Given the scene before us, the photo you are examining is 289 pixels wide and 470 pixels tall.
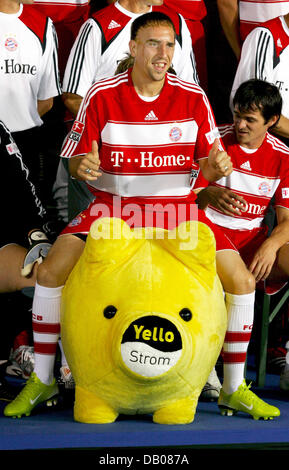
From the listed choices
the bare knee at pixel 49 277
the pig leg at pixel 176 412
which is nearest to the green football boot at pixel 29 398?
the bare knee at pixel 49 277

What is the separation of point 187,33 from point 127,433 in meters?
2.32

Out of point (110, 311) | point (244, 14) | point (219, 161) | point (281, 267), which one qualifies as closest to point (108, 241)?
point (110, 311)

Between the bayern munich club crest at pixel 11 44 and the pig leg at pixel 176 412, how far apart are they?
6.64 feet

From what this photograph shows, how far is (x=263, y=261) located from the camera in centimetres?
Result: 373

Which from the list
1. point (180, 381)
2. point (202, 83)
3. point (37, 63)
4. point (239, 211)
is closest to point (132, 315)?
point (180, 381)

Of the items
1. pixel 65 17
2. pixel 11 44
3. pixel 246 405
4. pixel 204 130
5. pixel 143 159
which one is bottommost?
pixel 246 405

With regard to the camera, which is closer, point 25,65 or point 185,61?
point 25,65

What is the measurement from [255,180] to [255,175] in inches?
0.9

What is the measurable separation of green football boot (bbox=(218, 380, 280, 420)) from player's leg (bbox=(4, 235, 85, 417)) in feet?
2.20

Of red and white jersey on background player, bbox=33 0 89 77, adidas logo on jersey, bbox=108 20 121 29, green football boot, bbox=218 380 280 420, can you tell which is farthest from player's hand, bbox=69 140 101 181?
red and white jersey on background player, bbox=33 0 89 77

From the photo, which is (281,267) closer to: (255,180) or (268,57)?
(255,180)

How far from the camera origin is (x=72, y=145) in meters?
3.35

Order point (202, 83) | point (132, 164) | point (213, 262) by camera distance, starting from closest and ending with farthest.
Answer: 1. point (213, 262)
2. point (132, 164)
3. point (202, 83)
